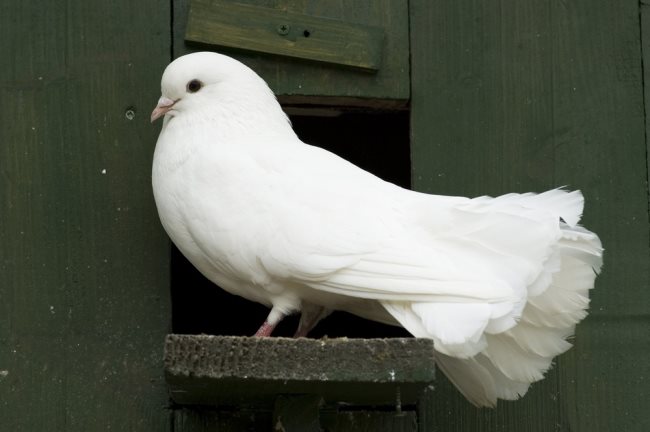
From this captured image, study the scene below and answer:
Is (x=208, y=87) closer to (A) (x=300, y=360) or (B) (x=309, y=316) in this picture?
(B) (x=309, y=316)

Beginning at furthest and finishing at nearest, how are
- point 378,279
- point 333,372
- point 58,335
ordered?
point 58,335 < point 378,279 < point 333,372

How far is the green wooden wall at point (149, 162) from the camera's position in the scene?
3758mm

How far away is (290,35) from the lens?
3.97m

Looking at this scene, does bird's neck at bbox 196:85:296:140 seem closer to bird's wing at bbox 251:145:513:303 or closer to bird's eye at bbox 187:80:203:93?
bird's eye at bbox 187:80:203:93

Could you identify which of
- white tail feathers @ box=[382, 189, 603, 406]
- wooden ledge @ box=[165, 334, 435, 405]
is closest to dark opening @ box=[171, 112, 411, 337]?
white tail feathers @ box=[382, 189, 603, 406]

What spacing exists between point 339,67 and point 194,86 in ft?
1.45

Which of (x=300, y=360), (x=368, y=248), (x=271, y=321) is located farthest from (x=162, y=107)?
(x=300, y=360)

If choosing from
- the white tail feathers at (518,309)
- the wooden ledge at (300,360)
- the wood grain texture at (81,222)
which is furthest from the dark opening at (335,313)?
the wooden ledge at (300,360)

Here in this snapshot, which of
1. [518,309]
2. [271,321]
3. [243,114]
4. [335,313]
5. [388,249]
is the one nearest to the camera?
[518,309]

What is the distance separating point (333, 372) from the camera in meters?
3.05

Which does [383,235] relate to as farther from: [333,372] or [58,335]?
[58,335]

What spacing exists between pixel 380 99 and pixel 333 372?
1174mm

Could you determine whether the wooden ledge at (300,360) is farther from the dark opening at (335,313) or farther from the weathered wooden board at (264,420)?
the dark opening at (335,313)

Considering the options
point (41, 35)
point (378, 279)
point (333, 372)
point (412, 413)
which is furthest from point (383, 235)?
point (41, 35)
